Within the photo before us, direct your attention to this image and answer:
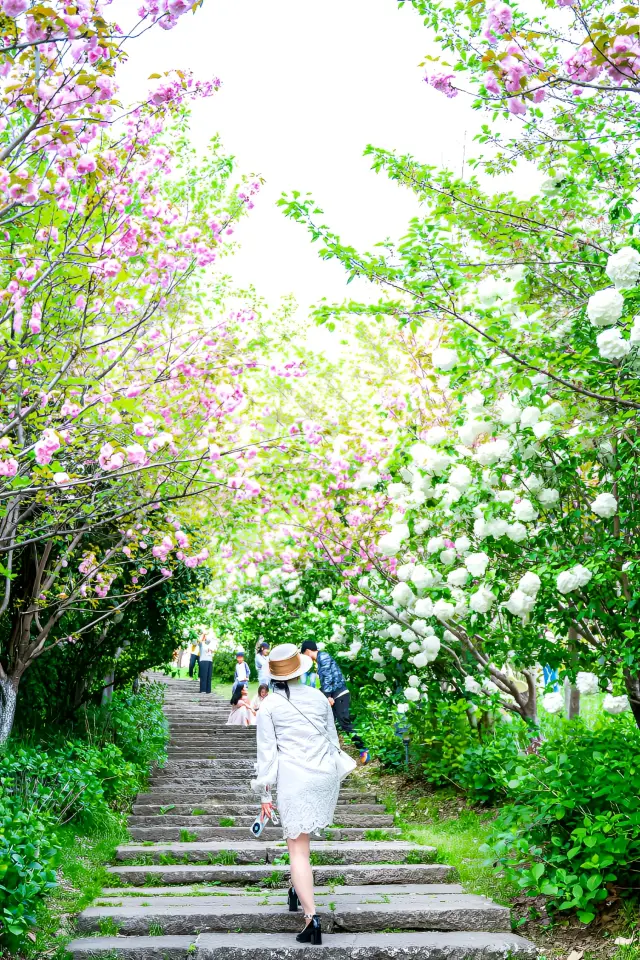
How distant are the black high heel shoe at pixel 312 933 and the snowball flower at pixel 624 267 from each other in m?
3.57

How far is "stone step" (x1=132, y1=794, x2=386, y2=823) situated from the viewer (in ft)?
25.2

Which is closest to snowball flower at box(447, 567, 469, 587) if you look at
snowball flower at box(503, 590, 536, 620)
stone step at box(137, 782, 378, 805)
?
snowball flower at box(503, 590, 536, 620)

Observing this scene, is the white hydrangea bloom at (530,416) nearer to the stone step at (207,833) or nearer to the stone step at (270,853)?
the stone step at (270,853)

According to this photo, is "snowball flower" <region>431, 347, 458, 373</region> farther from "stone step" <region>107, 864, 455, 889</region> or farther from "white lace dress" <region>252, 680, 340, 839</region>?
"stone step" <region>107, 864, 455, 889</region>

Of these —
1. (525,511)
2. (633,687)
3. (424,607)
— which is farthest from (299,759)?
(633,687)

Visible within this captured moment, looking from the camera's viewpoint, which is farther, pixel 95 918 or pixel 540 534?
pixel 540 534

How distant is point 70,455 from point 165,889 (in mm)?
3187

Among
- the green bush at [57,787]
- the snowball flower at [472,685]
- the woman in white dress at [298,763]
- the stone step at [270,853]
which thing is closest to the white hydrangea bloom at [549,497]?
the woman in white dress at [298,763]

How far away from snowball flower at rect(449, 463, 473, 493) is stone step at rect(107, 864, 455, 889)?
2642 mm

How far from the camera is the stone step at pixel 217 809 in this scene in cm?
769

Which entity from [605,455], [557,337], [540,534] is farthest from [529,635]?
[557,337]

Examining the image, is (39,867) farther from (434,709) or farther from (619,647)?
(434,709)

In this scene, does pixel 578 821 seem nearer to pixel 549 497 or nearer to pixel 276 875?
pixel 549 497

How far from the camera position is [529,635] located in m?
5.34
